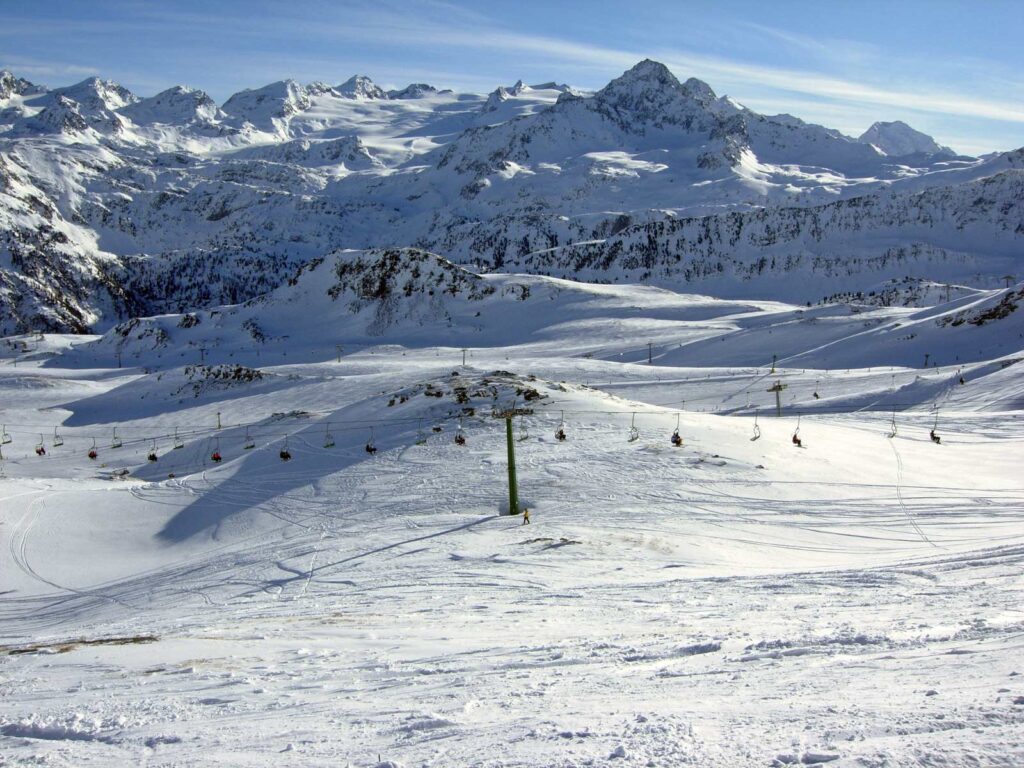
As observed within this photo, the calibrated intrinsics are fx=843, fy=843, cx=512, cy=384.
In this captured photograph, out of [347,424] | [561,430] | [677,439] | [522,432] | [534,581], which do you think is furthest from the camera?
[347,424]

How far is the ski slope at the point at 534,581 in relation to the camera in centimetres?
845

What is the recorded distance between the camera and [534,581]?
19047 mm

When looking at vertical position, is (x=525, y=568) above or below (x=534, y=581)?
below

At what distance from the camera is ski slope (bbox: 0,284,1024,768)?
8453 millimetres

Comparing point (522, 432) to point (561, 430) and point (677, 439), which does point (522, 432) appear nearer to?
point (561, 430)

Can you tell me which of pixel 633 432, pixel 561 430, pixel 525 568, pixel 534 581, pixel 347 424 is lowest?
pixel 525 568

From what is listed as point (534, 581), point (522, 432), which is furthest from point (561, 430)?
point (534, 581)

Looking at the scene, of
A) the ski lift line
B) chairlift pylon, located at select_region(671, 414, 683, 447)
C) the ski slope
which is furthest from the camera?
the ski lift line

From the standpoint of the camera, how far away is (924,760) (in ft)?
22.0

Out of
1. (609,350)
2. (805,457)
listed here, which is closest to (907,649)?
(805,457)

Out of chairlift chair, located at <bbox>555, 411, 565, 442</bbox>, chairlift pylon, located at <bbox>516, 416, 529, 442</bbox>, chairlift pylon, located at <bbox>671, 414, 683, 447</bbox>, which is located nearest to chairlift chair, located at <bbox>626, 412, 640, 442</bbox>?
chairlift pylon, located at <bbox>671, 414, 683, 447</bbox>

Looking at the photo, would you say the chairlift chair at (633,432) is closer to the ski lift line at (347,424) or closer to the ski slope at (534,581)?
the ski slope at (534,581)

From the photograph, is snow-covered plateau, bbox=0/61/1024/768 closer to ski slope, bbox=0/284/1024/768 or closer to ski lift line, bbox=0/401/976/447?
ski slope, bbox=0/284/1024/768

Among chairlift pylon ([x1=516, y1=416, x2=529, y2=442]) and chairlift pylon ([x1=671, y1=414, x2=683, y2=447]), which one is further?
chairlift pylon ([x1=516, y1=416, x2=529, y2=442])
